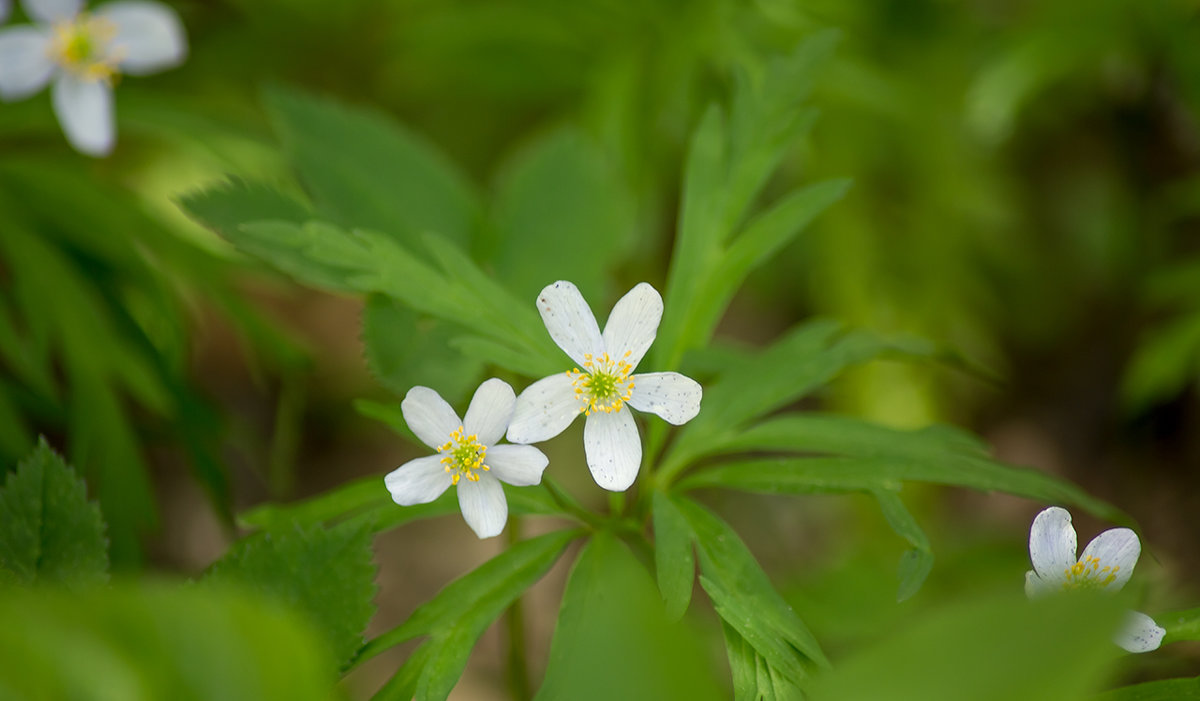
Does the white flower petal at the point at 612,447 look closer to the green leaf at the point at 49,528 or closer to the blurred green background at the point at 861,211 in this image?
the green leaf at the point at 49,528

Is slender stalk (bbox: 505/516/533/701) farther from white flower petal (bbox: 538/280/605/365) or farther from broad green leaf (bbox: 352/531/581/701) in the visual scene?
white flower petal (bbox: 538/280/605/365)

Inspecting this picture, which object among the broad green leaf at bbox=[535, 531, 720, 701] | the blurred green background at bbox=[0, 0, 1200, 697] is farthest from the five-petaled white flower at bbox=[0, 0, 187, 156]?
the broad green leaf at bbox=[535, 531, 720, 701]

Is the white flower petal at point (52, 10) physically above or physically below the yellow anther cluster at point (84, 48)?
above

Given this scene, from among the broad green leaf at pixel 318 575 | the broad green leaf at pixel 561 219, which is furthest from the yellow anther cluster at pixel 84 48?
the broad green leaf at pixel 318 575

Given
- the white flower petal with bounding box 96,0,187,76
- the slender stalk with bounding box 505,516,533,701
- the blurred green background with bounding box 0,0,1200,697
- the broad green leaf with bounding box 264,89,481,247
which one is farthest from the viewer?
the blurred green background with bounding box 0,0,1200,697

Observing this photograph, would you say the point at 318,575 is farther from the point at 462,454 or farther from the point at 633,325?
the point at 633,325

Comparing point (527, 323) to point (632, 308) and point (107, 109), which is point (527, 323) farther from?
point (107, 109)

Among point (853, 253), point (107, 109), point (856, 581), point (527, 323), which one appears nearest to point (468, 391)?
point (527, 323)
